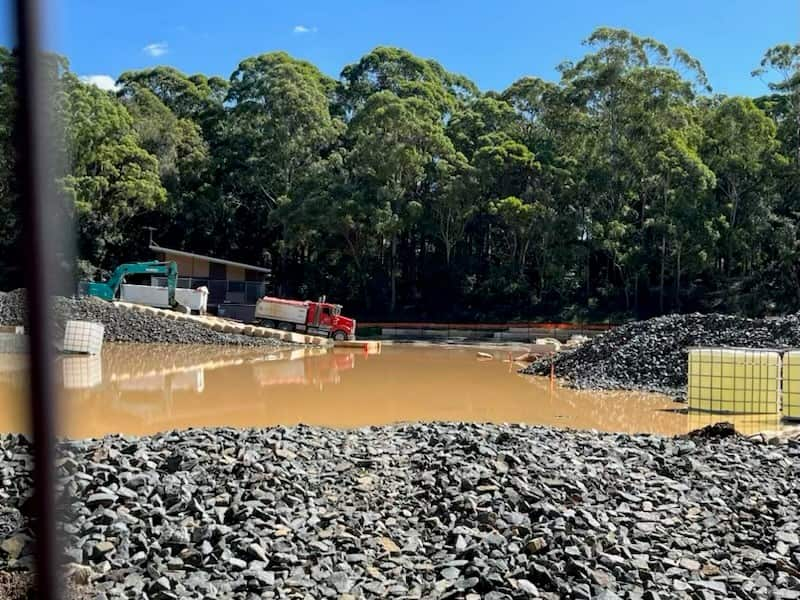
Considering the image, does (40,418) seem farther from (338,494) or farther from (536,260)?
(536,260)

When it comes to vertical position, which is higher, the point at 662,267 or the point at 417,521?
the point at 662,267

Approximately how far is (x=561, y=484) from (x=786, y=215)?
91.2 feet

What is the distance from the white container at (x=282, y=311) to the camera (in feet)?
86.0

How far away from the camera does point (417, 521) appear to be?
4.79m

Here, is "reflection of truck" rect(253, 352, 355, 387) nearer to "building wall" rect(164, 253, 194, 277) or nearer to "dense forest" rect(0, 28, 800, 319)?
"dense forest" rect(0, 28, 800, 319)

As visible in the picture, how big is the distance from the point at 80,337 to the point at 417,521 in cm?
1605

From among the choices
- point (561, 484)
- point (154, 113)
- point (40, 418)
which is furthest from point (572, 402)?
point (154, 113)

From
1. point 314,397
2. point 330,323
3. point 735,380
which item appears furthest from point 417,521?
point 330,323

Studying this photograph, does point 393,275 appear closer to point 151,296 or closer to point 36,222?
point 151,296

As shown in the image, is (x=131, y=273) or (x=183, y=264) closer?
(x=131, y=273)

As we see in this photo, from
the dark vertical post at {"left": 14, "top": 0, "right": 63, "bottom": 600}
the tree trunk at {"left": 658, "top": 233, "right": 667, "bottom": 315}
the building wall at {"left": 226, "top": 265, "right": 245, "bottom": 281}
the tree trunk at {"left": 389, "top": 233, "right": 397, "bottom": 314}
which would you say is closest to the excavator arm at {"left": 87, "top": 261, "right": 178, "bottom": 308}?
the building wall at {"left": 226, "top": 265, "right": 245, "bottom": 281}

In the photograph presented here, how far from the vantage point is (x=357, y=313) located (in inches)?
1307

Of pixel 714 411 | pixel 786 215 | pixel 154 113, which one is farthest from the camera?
pixel 154 113

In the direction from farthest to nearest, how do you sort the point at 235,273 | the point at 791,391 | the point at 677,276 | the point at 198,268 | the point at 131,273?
the point at 235,273 < the point at 198,268 < the point at 677,276 < the point at 131,273 < the point at 791,391
